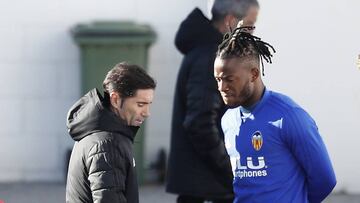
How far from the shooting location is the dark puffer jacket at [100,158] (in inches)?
167

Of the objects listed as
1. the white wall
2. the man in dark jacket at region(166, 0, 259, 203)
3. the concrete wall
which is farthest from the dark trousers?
the concrete wall

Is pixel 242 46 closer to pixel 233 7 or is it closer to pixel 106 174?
pixel 106 174

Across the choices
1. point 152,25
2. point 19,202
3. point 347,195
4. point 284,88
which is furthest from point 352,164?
point 19,202

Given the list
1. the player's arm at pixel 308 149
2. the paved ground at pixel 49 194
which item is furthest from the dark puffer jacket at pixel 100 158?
the paved ground at pixel 49 194

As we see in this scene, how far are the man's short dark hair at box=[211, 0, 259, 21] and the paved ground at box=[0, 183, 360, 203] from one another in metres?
3.22

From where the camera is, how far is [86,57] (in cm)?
910

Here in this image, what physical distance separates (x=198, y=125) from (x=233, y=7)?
0.73m

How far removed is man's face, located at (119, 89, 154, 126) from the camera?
177 inches

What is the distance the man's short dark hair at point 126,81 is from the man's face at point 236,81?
366 mm

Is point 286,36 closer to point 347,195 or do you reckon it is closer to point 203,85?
point 347,195

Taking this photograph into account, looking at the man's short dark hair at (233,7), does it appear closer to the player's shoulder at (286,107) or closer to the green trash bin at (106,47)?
the player's shoulder at (286,107)

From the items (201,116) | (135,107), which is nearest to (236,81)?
(135,107)

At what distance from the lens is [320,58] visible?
8.93 m

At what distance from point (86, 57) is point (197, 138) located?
3.32 meters
